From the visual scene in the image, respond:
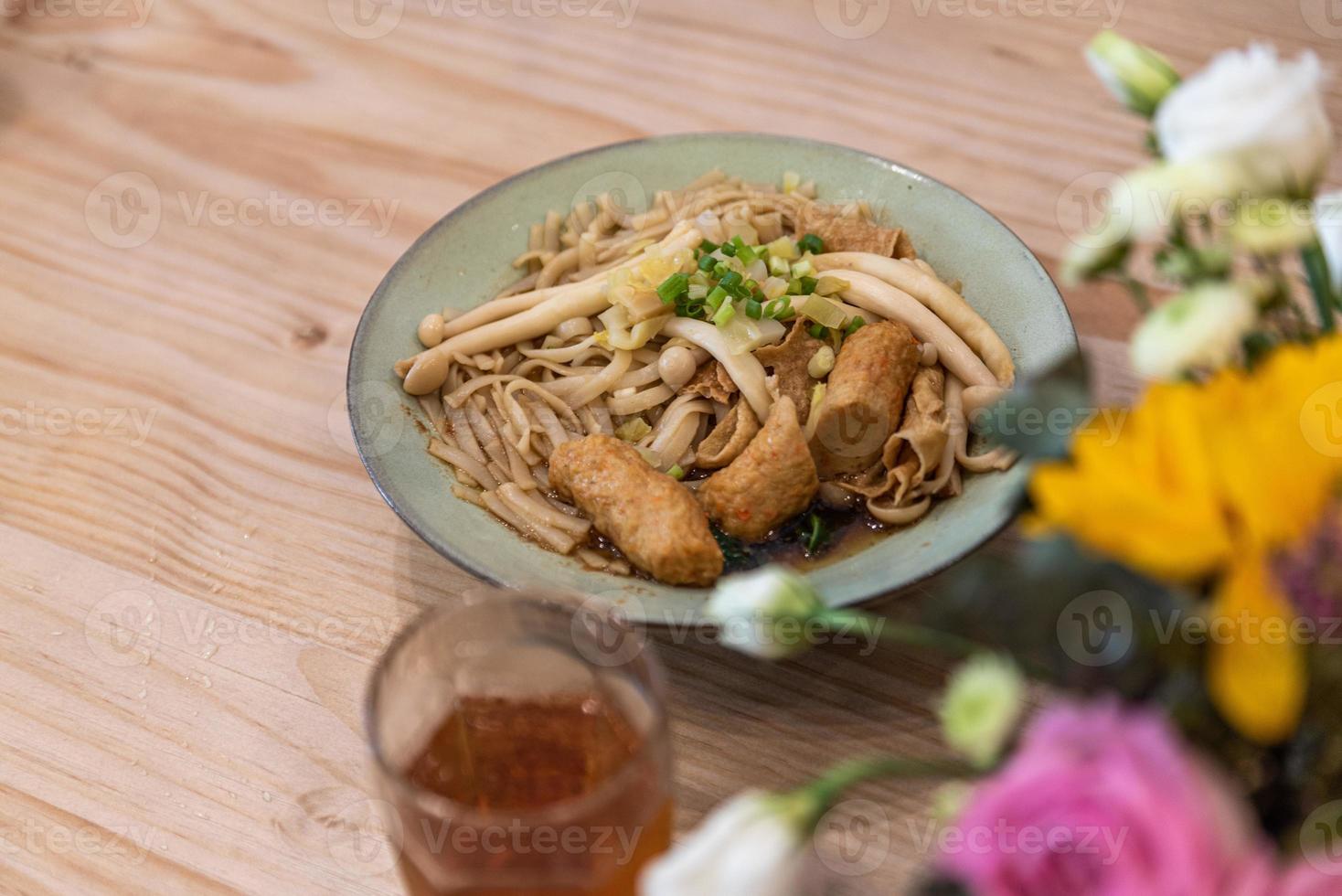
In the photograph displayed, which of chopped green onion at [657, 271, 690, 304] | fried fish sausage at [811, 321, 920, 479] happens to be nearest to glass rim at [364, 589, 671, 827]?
fried fish sausage at [811, 321, 920, 479]

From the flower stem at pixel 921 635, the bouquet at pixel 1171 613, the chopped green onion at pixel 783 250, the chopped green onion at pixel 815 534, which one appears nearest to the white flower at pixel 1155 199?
the bouquet at pixel 1171 613

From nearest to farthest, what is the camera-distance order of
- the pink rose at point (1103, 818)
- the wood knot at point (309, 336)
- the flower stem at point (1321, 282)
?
1. the pink rose at point (1103, 818)
2. the flower stem at point (1321, 282)
3. the wood knot at point (309, 336)

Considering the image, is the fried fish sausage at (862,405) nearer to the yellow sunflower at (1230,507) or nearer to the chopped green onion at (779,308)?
the chopped green onion at (779,308)

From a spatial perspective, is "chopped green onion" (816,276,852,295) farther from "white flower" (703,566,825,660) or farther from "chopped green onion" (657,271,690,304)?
"white flower" (703,566,825,660)

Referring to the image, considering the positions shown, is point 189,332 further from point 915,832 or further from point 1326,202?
point 1326,202

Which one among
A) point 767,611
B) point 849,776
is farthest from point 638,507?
point 849,776

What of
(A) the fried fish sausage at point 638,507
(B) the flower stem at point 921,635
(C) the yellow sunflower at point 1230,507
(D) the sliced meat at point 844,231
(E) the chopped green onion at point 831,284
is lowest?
(A) the fried fish sausage at point 638,507

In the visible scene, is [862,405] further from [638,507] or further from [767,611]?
[767,611]

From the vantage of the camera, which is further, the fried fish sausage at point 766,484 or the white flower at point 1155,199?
the fried fish sausage at point 766,484

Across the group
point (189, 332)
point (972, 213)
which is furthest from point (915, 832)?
point (189, 332)
